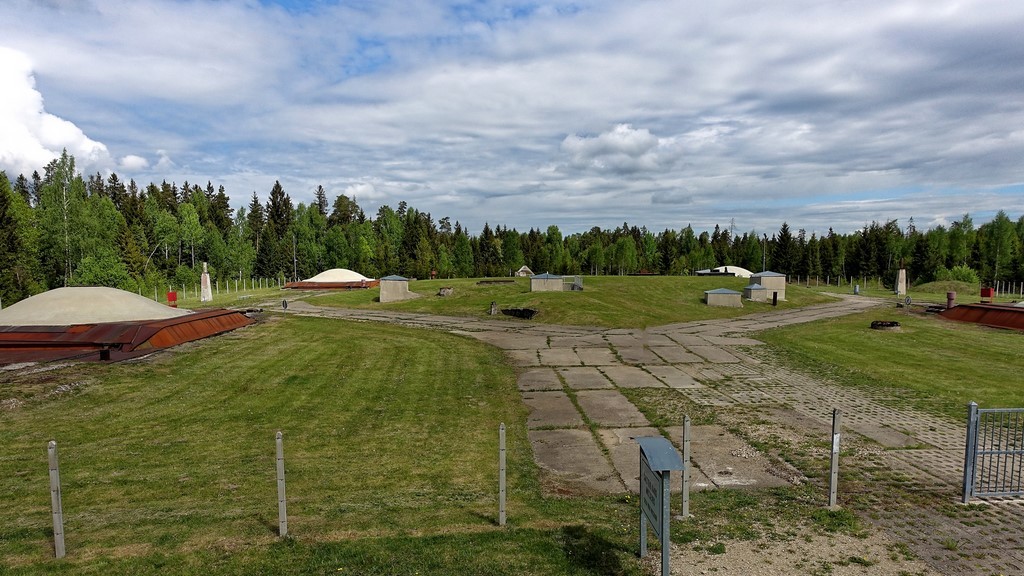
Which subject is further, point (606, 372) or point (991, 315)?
point (991, 315)

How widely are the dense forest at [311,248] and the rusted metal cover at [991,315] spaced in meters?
49.9

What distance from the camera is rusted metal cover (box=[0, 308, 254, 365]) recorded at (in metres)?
21.1

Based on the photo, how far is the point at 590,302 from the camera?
156 ft

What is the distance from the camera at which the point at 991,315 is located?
36.4m

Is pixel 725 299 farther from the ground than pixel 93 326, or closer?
closer

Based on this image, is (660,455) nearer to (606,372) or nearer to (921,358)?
(606,372)

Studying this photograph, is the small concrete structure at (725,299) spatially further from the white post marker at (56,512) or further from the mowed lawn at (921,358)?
the white post marker at (56,512)

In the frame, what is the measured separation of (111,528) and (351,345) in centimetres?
Result: 1994

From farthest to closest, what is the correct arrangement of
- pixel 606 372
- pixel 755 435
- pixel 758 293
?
pixel 758 293 → pixel 606 372 → pixel 755 435

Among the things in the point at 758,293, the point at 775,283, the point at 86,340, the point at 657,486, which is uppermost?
the point at 657,486

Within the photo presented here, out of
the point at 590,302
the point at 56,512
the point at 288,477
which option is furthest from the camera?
the point at 590,302

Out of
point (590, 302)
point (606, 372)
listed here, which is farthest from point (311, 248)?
point (606, 372)

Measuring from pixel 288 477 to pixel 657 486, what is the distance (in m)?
7.56

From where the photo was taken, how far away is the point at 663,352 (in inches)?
1105
